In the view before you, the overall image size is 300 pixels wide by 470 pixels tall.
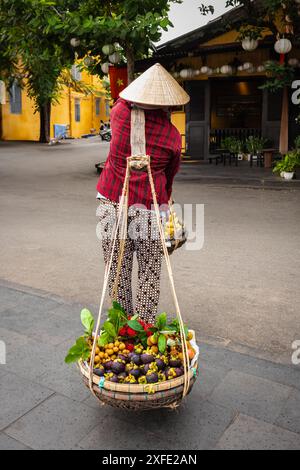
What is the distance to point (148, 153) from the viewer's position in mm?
3207

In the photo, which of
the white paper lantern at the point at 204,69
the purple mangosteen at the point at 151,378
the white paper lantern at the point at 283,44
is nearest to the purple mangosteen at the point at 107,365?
the purple mangosteen at the point at 151,378

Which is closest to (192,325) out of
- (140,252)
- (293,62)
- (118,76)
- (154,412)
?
(140,252)

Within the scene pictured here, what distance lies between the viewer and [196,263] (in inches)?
246

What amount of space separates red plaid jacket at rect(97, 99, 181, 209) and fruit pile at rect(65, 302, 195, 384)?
0.80 meters

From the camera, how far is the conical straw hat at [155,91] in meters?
3.01

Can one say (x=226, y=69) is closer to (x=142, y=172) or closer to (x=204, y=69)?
(x=204, y=69)

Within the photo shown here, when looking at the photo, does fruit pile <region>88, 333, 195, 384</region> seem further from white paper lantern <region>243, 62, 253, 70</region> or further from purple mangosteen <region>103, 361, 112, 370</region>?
white paper lantern <region>243, 62, 253, 70</region>

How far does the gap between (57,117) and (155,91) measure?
111 feet

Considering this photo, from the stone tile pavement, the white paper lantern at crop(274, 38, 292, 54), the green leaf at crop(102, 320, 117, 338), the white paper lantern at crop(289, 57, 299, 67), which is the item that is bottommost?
the stone tile pavement

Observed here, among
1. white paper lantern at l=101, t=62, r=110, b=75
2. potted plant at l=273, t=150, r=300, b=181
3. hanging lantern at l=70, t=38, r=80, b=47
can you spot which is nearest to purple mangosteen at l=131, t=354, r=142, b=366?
potted plant at l=273, t=150, r=300, b=181

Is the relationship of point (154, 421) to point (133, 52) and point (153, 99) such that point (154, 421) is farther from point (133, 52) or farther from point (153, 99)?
point (133, 52)

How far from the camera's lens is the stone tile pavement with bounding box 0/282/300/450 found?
8.82ft
